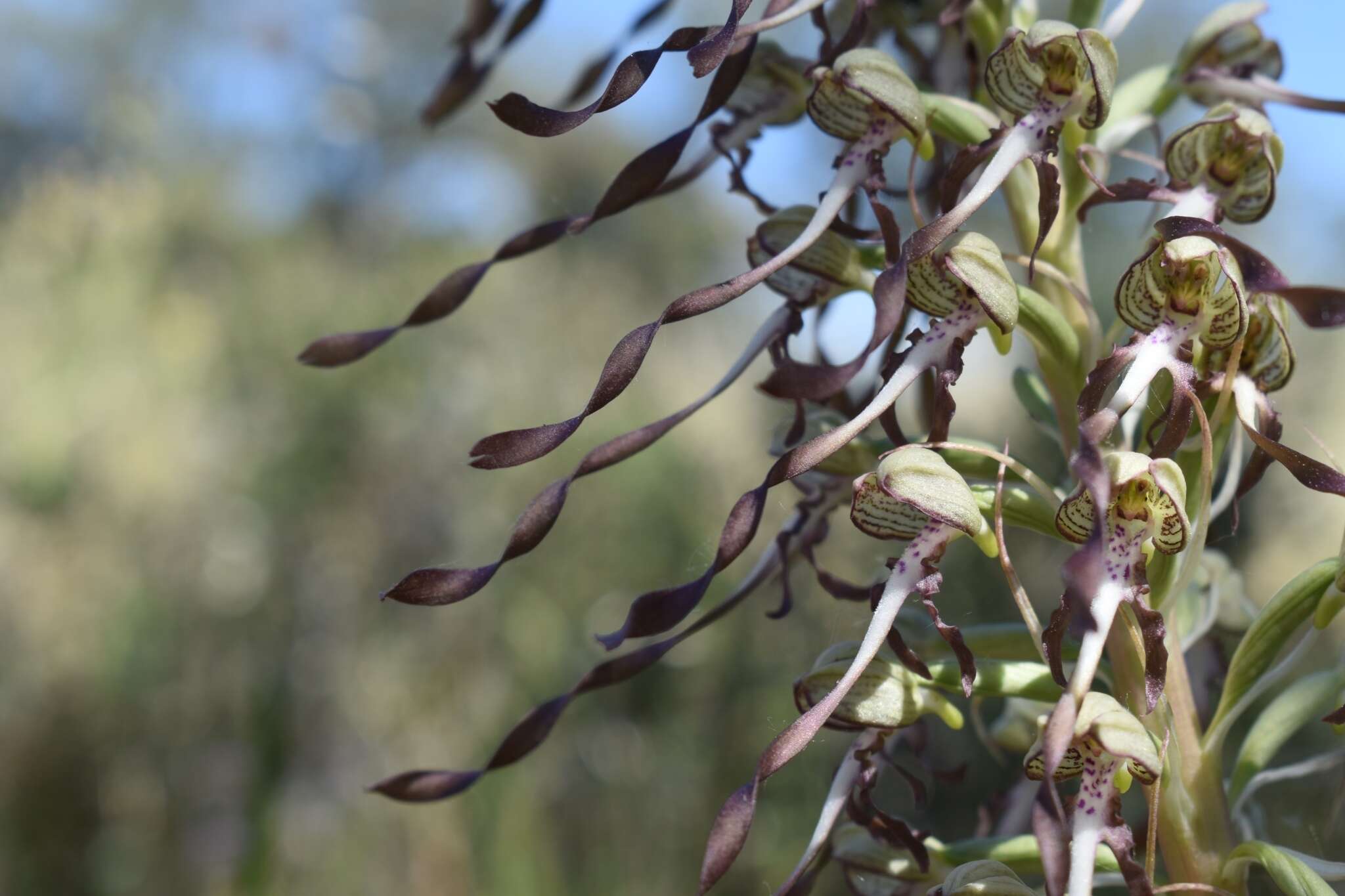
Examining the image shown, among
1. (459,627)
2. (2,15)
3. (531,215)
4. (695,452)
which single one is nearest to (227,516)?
(459,627)

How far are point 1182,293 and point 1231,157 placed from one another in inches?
5.1

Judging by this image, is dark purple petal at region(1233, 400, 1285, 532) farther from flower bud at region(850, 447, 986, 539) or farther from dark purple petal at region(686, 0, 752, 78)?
dark purple petal at region(686, 0, 752, 78)

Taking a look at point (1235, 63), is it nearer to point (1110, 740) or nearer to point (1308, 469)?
point (1308, 469)

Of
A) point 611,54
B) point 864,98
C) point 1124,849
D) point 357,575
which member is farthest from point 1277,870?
point 357,575

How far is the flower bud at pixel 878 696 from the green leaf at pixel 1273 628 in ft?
0.54

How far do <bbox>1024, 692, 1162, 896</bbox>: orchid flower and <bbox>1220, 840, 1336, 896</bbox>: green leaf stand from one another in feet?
0.30

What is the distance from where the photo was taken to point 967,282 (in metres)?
0.58

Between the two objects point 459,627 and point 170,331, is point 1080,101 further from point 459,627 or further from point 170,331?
point 170,331

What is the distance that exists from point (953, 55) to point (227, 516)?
441 cm

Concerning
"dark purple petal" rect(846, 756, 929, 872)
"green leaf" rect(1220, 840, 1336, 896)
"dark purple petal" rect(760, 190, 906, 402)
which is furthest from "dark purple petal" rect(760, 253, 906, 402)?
"green leaf" rect(1220, 840, 1336, 896)

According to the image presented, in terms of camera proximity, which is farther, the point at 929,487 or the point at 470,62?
the point at 470,62

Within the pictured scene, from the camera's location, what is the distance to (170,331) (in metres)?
5.12

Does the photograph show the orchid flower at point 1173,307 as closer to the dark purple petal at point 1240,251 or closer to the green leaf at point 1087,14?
the dark purple petal at point 1240,251

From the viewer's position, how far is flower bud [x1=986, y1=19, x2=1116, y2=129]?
0.61 meters
